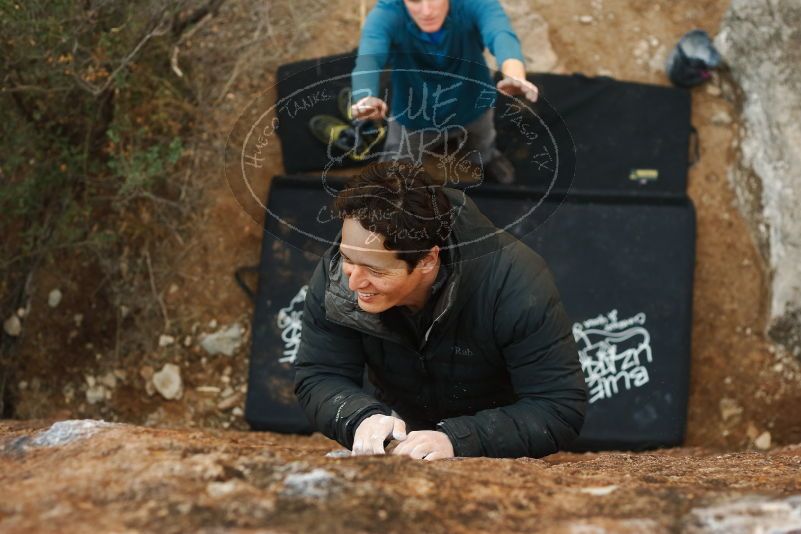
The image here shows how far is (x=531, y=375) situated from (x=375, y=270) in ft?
1.84

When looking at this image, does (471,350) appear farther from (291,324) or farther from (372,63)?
(291,324)

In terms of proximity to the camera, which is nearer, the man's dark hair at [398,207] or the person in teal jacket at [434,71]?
the man's dark hair at [398,207]

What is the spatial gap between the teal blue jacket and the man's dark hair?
1.31 ft

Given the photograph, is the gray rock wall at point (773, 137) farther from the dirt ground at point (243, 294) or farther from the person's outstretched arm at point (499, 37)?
the person's outstretched arm at point (499, 37)

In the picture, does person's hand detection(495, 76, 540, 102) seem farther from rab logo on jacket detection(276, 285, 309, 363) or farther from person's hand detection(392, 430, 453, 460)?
rab logo on jacket detection(276, 285, 309, 363)

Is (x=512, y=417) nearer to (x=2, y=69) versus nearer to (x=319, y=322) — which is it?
(x=319, y=322)

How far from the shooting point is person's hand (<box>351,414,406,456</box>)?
2.06 m

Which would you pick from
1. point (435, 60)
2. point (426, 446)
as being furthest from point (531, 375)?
point (435, 60)

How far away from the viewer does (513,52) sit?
3.03 metres

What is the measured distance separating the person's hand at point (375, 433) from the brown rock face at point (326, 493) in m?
0.17

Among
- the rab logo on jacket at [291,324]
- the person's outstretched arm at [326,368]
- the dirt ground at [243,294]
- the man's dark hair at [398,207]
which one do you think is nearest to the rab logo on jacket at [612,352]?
the dirt ground at [243,294]

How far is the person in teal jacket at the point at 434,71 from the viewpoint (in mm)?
2438

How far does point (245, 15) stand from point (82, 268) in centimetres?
165

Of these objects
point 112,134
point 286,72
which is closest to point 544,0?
point 286,72
